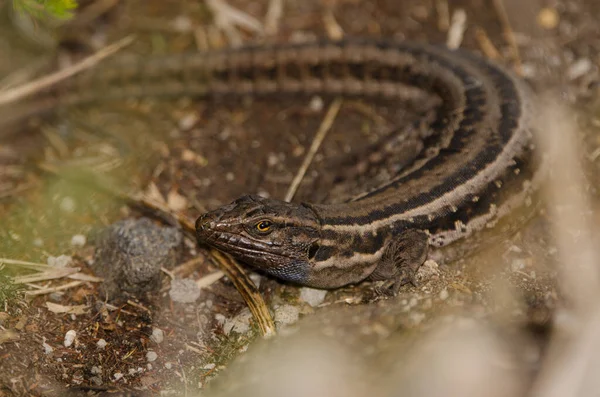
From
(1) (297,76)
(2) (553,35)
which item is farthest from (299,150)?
(2) (553,35)

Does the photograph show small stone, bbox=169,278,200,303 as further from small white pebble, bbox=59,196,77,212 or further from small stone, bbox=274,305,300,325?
small white pebble, bbox=59,196,77,212

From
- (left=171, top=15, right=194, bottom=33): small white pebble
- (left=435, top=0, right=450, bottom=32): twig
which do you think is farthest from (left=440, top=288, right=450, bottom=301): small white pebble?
(left=171, top=15, right=194, bottom=33): small white pebble

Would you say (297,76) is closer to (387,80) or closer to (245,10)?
(387,80)

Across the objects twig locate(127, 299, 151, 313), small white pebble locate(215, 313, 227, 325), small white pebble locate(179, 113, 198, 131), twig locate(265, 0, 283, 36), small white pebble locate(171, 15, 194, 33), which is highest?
twig locate(265, 0, 283, 36)

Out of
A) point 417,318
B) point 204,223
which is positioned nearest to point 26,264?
point 204,223

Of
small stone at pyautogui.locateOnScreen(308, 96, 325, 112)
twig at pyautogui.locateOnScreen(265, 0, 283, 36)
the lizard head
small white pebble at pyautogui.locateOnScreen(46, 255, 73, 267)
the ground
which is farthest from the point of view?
twig at pyautogui.locateOnScreen(265, 0, 283, 36)

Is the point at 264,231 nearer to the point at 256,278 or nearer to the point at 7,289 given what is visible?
the point at 256,278
